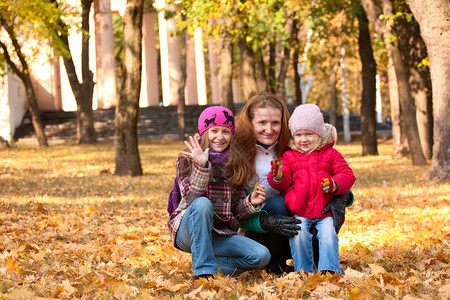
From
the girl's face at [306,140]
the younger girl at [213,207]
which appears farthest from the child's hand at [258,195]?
the girl's face at [306,140]

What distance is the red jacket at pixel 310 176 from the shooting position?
4.52m

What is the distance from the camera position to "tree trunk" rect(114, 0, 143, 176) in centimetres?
1426

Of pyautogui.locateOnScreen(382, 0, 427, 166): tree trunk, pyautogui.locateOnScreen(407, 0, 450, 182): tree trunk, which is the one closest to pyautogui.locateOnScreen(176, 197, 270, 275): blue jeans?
pyautogui.locateOnScreen(407, 0, 450, 182): tree trunk

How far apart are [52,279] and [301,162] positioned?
2.12m

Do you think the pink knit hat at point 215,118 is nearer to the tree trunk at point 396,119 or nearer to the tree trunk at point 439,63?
the tree trunk at point 439,63

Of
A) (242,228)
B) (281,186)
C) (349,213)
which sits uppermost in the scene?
(281,186)

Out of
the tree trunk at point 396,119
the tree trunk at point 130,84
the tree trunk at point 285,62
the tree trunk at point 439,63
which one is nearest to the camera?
the tree trunk at point 439,63

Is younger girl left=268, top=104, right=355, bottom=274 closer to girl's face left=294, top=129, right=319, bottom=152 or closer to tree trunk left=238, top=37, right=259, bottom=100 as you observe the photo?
girl's face left=294, top=129, right=319, bottom=152

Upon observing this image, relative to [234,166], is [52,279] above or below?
below

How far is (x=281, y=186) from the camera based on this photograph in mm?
4559

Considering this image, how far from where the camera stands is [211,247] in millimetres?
4504

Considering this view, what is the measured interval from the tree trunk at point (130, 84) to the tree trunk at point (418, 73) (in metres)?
7.17

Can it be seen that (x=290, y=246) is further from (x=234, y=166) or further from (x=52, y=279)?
(x=52, y=279)

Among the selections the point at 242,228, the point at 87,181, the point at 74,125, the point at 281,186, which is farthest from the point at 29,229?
the point at 74,125
